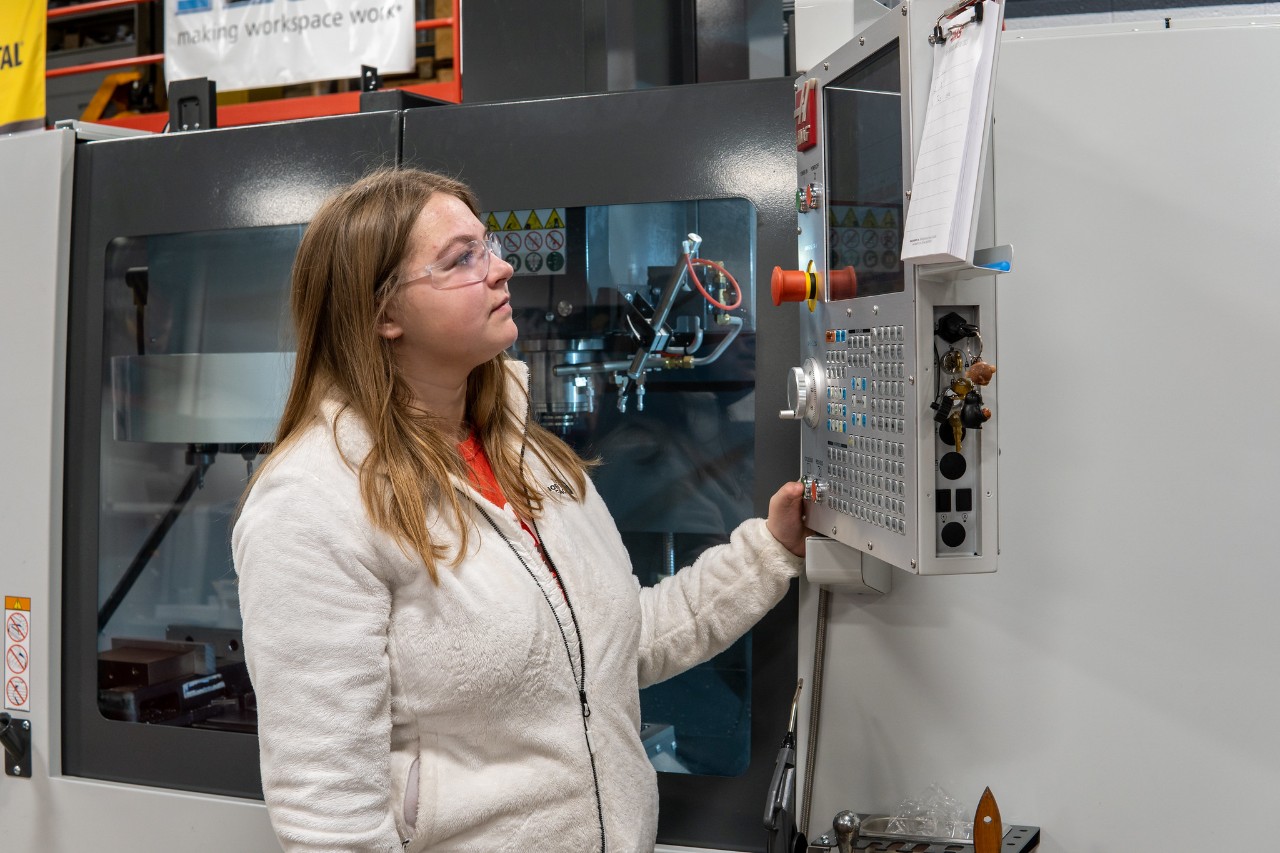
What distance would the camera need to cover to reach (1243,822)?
129cm

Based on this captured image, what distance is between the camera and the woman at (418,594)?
1.09 m

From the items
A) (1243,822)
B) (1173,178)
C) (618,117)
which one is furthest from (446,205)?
(1243,822)

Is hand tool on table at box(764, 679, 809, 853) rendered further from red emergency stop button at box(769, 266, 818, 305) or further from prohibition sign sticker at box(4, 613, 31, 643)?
prohibition sign sticker at box(4, 613, 31, 643)

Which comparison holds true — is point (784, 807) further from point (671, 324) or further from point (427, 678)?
point (671, 324)

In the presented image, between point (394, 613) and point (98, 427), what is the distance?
924 mm

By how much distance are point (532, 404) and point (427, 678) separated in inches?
23.0

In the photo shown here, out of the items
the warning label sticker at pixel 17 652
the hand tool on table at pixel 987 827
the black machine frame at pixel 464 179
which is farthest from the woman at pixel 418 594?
the warning label sticker at pixel 17 652

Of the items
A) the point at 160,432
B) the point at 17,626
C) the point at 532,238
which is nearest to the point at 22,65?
the point at 160,432

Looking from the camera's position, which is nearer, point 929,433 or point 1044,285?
point 929,433

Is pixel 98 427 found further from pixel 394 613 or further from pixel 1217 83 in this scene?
pixel 1217 83

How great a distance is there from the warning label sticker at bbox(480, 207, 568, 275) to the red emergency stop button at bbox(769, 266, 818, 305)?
1.40 feet

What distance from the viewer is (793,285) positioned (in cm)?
131

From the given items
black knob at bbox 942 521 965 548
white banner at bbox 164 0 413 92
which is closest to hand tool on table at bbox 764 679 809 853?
black knob at bbox 942 521 965 548

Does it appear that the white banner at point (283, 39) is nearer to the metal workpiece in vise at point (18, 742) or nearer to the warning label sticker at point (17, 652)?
the warning label sticker at point (17, 652)
